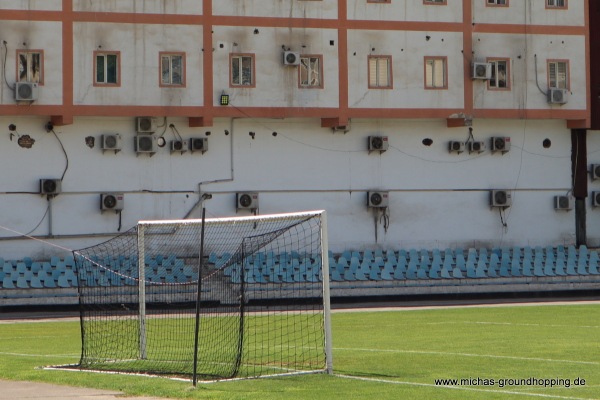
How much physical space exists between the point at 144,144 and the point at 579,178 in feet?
56.6

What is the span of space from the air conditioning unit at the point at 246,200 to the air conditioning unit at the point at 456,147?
7860 mm

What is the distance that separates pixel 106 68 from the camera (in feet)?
139

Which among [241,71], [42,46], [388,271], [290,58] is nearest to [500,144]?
[388,271]

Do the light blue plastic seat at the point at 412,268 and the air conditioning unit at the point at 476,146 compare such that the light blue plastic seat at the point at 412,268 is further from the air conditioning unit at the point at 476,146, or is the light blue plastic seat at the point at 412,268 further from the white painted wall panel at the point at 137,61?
the white painted wall panel at the point at 137,61

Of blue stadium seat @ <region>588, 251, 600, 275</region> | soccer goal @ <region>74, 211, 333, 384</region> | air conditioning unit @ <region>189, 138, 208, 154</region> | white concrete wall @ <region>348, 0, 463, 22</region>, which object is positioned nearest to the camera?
soccer goal @ <region>74, 211, 333, 384</region>

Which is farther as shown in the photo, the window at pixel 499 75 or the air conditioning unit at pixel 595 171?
the air conditioning unit at pixel 595 171

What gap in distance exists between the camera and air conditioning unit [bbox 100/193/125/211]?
1688 inches

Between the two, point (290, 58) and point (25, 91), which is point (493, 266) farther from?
point (25, 91)

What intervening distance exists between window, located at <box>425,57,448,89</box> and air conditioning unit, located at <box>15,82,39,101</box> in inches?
561

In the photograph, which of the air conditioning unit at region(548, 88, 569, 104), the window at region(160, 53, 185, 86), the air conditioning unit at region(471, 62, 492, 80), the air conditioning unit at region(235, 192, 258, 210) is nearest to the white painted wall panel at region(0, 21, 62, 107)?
the window at region(160, 53, 185, 86)

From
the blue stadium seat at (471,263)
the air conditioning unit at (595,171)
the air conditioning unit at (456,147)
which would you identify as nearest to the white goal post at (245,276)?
the blue stadium seat at (471,263)

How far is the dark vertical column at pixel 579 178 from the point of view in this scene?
161 ft

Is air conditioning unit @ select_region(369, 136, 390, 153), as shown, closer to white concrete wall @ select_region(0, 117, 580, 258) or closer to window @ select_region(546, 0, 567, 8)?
white concrete wall @ select_region(0, 117, 580, 258)

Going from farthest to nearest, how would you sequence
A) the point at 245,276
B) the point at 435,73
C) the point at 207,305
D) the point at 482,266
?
1. the point at 435,73
2. the point at 482,266
3. the point at 207,305
4. the point at 245,276
